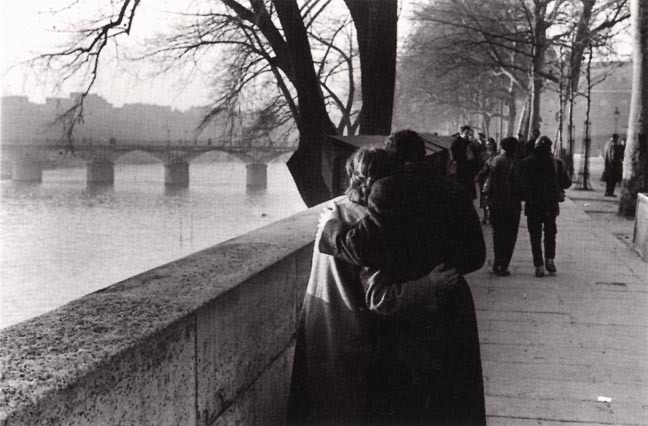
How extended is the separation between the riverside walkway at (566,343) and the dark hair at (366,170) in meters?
1.74

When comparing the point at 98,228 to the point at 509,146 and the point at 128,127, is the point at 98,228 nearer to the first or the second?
the point at 509,146

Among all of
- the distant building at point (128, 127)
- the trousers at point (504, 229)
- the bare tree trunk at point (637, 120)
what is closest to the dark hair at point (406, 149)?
the trousers at point (504, 229)

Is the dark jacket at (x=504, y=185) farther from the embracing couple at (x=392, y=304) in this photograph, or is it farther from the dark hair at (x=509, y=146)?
the embracing couple at (x=392, y=304)

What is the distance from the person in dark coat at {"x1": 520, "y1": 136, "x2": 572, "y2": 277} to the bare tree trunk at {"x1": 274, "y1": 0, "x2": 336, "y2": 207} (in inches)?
147

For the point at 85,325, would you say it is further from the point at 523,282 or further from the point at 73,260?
the point at 73,260

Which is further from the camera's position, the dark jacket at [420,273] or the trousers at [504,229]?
the trousers at [504,229]

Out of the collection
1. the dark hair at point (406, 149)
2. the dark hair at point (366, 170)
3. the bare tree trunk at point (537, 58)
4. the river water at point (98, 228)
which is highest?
the bare tree trunk at point (537, 58)

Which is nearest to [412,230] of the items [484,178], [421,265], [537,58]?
[421,265]

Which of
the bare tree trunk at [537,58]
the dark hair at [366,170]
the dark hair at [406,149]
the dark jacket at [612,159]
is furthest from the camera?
the bare tree trunk at [537,58]

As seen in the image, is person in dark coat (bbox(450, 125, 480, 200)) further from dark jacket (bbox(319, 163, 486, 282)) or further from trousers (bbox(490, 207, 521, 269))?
dark jacket (bbox(319, 163, 486, 282))

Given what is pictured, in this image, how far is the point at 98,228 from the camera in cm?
5538

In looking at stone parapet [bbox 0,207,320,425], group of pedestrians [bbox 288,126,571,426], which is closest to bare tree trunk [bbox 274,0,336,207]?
stone parapet [bbox 0,207,320,425]

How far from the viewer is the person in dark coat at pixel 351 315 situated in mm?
2643

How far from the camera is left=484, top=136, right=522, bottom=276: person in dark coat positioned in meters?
7.94
